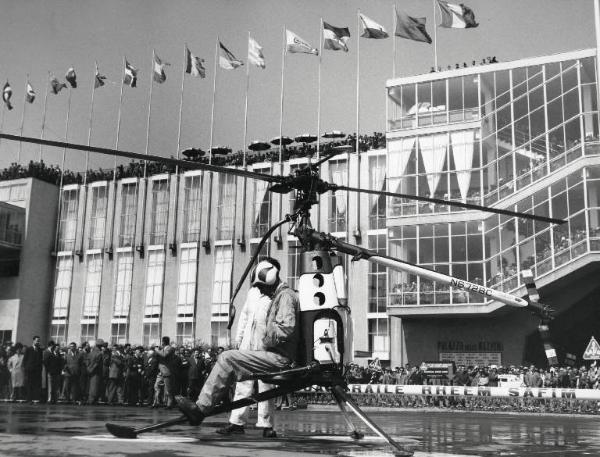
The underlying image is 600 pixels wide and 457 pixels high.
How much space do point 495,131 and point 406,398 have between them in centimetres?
1771

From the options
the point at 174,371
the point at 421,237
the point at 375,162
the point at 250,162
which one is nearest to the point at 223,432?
the point at 174,371

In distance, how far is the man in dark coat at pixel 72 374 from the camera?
931 inches

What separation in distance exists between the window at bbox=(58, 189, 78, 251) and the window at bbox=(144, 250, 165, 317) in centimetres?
704

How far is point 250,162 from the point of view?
1944 inches

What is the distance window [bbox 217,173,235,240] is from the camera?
Result: 49.4 metres

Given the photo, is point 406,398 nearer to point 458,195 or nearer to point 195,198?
point 458,195

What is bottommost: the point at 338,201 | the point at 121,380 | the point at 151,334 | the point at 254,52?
the point at 121,380

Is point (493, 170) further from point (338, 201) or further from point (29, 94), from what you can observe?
point (29, 94)

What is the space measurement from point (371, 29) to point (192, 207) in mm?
18737

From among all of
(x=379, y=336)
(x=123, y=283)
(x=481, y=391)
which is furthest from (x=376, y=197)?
(x=481, y=391)

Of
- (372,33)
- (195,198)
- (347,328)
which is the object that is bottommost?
(347,328)

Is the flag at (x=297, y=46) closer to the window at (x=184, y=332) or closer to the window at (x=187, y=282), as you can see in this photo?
the window at (x=187, y=282)

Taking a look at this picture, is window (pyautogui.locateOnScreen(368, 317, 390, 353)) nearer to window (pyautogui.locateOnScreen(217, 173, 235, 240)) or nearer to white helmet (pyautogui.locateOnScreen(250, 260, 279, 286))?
window (pyautogui.locateOnScreen(217, 173, 235, 240))

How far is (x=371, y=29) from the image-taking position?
40219 mm
